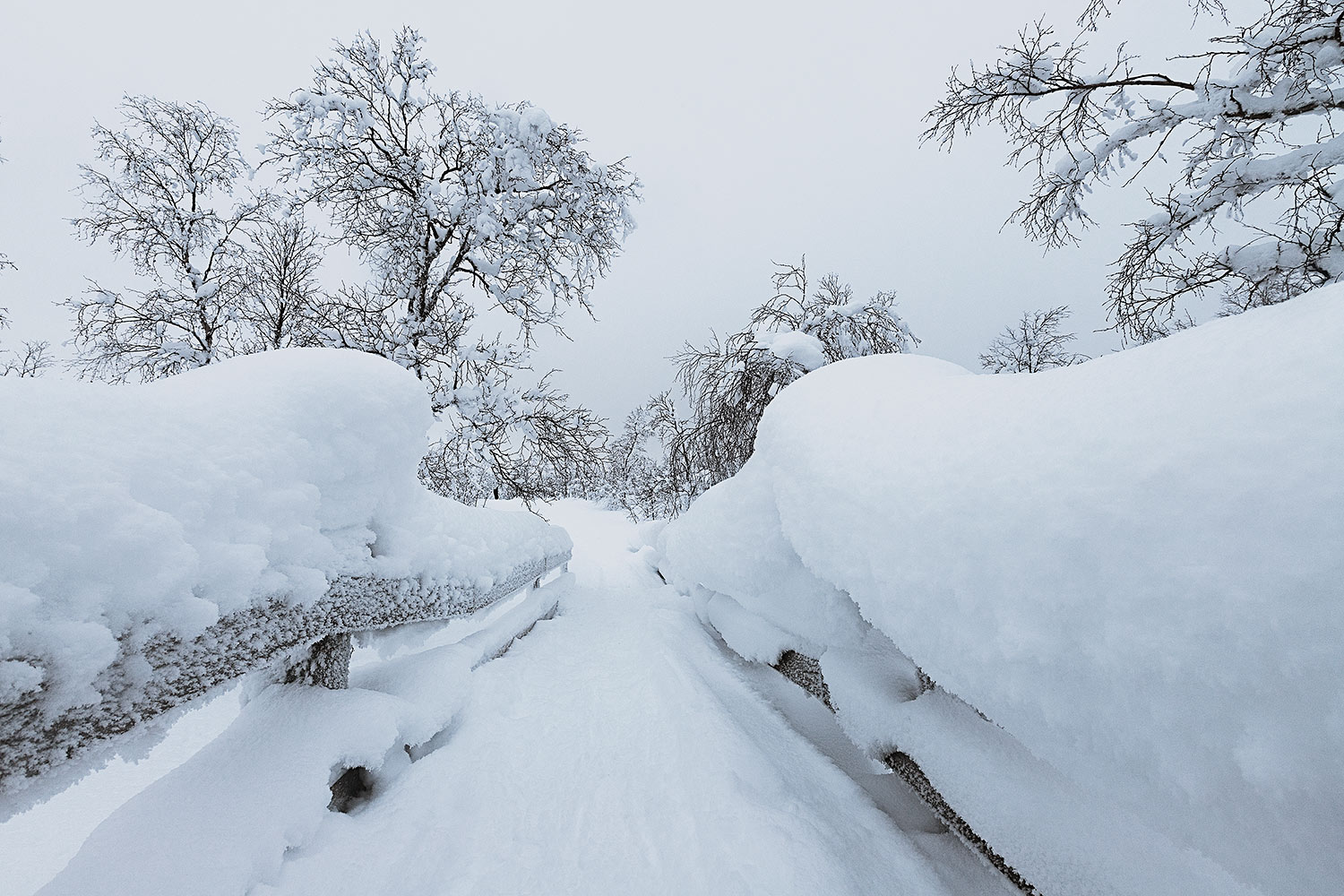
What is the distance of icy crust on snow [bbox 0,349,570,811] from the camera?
37.9 inches

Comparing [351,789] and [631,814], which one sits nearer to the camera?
[631,814]

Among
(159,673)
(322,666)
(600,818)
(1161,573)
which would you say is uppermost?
(1161,573)

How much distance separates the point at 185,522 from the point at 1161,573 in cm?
239

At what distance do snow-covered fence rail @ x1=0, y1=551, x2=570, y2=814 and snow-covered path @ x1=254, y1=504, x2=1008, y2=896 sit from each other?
2.25 feet

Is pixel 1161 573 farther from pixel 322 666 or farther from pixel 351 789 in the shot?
pixel 322 666

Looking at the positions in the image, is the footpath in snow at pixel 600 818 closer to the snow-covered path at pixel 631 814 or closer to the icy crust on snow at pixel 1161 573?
the snow-covered path at pixel 631 814

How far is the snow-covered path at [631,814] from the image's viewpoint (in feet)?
5.04

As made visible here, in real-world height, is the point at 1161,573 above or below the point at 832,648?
above

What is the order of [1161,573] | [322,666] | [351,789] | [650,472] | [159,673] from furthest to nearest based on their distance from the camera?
[650,472]
[322,666]
[351,789]
[159,673]
[1161,573]

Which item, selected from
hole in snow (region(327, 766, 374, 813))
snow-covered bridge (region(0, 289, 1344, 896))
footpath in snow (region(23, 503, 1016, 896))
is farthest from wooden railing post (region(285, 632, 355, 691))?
hole in snow (region(327, 766, 374, 813))

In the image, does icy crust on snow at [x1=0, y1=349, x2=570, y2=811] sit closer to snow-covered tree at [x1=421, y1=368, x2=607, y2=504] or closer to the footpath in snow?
the footpath in snow

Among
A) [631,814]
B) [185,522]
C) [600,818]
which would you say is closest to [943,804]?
[631,814]

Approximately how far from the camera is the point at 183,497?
1232 millimetres

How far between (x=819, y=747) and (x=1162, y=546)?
6.98 feet
